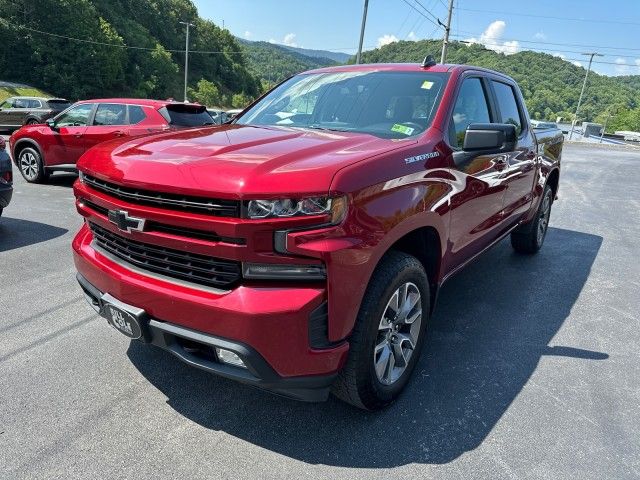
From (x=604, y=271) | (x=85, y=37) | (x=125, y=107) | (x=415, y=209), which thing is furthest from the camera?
(x=85, y=37)

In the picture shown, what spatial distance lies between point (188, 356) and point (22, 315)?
2093mm

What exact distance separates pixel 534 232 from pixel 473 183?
8.98 feet

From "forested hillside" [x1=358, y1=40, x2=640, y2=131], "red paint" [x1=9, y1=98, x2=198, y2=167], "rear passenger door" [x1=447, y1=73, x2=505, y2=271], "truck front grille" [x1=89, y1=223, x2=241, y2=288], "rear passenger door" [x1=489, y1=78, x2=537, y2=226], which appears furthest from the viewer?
"forested hillside" [x1=358, y1=40, x2=640, y2=131]

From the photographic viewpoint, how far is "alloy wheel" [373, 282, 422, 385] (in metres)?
2.56

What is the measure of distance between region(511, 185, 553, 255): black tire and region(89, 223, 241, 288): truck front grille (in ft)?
13.6

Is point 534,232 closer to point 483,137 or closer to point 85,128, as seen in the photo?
point 483,137

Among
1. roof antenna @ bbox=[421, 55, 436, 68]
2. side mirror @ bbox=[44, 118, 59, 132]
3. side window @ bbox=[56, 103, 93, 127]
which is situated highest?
roof antenna @ bbox=[421, 55, 436, 68]

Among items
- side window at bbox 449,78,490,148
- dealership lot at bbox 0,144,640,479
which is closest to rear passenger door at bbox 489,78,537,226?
side window at bbox 449,78,490,148

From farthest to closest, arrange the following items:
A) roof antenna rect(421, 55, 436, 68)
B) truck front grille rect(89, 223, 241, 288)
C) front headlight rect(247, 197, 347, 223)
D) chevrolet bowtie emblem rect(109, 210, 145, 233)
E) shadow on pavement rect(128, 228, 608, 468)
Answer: roof antenna rect(421, 55, 436, 68), shadow on pavement rect(128, 228, 608, 468), chevrolet bowtie emblem rect(109, 210, 145, 233), truck front grille rect(89, 223, 241, 288), front headlight rect(247, 197, 347, 223)

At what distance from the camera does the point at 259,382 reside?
2.13 m

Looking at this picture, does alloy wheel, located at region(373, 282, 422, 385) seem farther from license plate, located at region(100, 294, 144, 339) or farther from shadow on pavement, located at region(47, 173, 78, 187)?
shadow on pavement, located at region(47, 173, 78, 187)

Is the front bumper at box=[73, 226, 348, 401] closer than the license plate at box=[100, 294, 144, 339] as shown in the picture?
Yes

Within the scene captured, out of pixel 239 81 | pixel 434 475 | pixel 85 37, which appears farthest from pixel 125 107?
pixel 239 81

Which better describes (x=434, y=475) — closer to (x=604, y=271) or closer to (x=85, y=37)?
(x=604, y=271)
